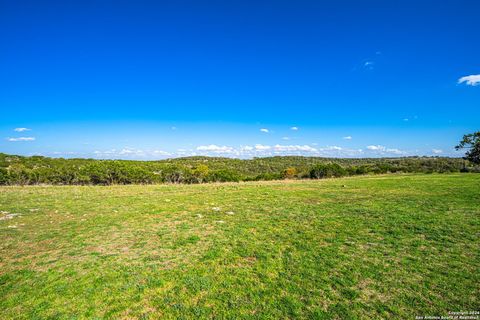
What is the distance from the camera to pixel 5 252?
23.2 ft

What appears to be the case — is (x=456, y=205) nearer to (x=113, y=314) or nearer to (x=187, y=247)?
(x=187, y=247)

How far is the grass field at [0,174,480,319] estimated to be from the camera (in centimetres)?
448

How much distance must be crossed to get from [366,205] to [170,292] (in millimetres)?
12194

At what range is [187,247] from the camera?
24.5 ft

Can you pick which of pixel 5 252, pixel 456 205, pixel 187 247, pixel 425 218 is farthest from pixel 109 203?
pixel 456 205

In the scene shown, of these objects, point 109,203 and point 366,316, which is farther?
point 109,203

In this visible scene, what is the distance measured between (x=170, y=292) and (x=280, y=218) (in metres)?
6.91

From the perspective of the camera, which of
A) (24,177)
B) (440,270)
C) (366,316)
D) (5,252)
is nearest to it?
(366,316)

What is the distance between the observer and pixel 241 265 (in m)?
6.18

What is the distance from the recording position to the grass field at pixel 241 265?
4.48 meters

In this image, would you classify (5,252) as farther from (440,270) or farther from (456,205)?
(456,205)

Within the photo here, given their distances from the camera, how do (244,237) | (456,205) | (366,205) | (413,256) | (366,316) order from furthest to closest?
(366,205)
(456,205)
(244,237)
(413,256)
(366,316)

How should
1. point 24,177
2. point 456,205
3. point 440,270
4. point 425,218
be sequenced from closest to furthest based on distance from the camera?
point 440,270, point 425,218, point 456,205, point 24,177

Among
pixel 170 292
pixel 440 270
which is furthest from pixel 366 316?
pixel 170 292
